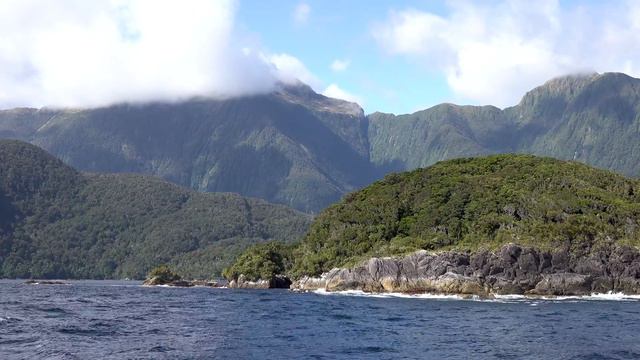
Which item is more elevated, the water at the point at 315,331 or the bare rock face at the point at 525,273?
the bare rock face at the point at 525,273

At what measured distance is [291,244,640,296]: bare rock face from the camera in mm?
180000

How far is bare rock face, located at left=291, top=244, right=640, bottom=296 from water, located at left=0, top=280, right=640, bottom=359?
4423cm

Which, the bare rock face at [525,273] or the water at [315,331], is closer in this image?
the water at [315,331]

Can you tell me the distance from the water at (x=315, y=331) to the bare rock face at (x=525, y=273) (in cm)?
4423

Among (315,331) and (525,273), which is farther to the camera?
(525,273)

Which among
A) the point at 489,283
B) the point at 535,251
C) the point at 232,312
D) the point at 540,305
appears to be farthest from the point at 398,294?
the point at 232,312

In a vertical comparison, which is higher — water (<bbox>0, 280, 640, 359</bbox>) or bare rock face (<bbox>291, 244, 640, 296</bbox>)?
bare rock face (<bbox>291, 244, 640, 296</bbox>)

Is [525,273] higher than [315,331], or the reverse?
[525,273]

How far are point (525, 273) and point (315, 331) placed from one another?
100m

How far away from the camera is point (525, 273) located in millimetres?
181750

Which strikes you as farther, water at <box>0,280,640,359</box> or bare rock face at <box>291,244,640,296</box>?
bare rock face at <box>291,244,640,296</box>

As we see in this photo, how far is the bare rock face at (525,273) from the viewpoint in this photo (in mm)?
180000

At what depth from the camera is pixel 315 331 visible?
309 feet

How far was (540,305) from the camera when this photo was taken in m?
140
